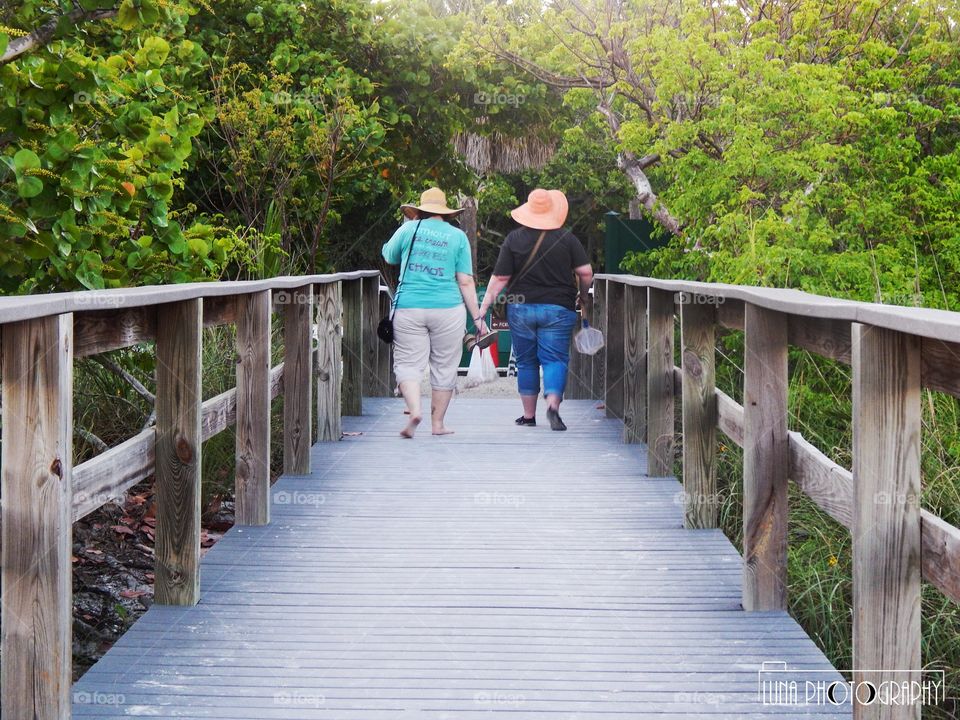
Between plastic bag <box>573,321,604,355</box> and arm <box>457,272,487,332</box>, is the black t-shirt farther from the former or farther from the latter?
arm <box>457,272,487,332</box>

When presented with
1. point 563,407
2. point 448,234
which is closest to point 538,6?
point 563,407

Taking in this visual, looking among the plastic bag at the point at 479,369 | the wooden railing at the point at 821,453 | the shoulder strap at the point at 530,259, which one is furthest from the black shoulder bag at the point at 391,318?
the plastic bag at the point at 479,369

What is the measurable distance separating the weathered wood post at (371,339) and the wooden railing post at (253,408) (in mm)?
4614

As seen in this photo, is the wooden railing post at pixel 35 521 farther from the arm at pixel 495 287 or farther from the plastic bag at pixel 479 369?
the plastic bag at pixel 479 369

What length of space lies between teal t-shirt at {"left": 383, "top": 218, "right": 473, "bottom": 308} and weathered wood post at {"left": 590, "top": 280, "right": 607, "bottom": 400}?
2090 mm

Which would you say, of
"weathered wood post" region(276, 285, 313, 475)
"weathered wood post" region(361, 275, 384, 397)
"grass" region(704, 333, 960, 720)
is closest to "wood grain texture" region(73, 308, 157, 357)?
"weathered wood post" region(276, 285, 313, 475)

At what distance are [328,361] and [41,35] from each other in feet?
11.3

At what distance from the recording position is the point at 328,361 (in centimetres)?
793

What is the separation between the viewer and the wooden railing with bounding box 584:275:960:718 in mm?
2865

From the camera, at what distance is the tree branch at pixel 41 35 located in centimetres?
469

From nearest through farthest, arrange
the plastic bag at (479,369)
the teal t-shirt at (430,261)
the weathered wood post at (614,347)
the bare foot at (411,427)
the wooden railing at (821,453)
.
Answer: the wooden railing at (821,453) → the teal t-shirt at (430,261) → the bare foot at (411,427) → the weathered wood post at (614,347) → the plastic bag at (479,369)

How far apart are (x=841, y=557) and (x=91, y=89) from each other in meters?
3.66

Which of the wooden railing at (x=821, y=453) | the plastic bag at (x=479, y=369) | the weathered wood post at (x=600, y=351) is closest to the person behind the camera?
the wooden railing at (x=821, y=453)

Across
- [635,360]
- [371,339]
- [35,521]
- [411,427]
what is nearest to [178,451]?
[35,521]
